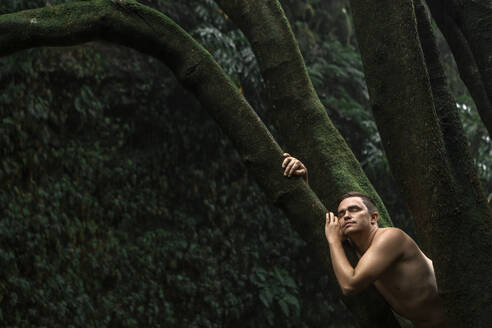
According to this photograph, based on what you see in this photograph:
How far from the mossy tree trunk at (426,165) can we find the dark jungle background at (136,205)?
17.5ft

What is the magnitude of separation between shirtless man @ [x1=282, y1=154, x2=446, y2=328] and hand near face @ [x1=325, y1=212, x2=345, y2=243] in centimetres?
13

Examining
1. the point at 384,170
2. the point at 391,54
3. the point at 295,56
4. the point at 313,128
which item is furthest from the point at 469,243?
the point at 384,170

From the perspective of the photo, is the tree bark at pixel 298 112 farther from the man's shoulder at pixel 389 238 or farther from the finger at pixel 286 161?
the finger at pixel 286 161

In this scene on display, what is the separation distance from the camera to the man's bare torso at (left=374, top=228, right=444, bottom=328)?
10.7 ft

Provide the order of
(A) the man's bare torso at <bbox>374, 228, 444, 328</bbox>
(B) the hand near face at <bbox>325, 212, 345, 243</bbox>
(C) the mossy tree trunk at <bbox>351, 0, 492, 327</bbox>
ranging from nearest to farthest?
(C) the mossy tree trunk at <bbox>351, 0, 492, 327</bbox>, (B) the hand near face at <bbox>325, 212, 345, 243</bbox>, (A) the man's bare torso at <bbox>374, 228, 444, 328</bbox>

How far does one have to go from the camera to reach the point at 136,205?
8375 millimetres

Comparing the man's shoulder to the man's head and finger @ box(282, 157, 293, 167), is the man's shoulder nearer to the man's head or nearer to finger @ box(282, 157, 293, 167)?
the man's head

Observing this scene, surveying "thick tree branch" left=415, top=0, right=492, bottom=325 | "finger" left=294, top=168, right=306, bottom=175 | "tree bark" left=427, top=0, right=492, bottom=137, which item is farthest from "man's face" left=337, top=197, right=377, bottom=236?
"tree bark" left=427, top=0, right=492, bottom=137

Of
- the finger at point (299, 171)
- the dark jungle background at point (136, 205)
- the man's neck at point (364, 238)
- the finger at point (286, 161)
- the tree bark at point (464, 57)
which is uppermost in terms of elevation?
the tree bark at point (464, 57)

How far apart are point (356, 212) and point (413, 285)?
0.57 m

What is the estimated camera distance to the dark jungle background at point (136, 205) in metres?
7.04

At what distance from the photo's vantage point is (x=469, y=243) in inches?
97.9

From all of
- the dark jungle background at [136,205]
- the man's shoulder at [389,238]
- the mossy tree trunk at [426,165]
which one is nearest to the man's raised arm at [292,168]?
the mossy tree trunk at [426,165]

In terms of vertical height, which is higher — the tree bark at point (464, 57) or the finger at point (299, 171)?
the tree bark at point (464, 57)
